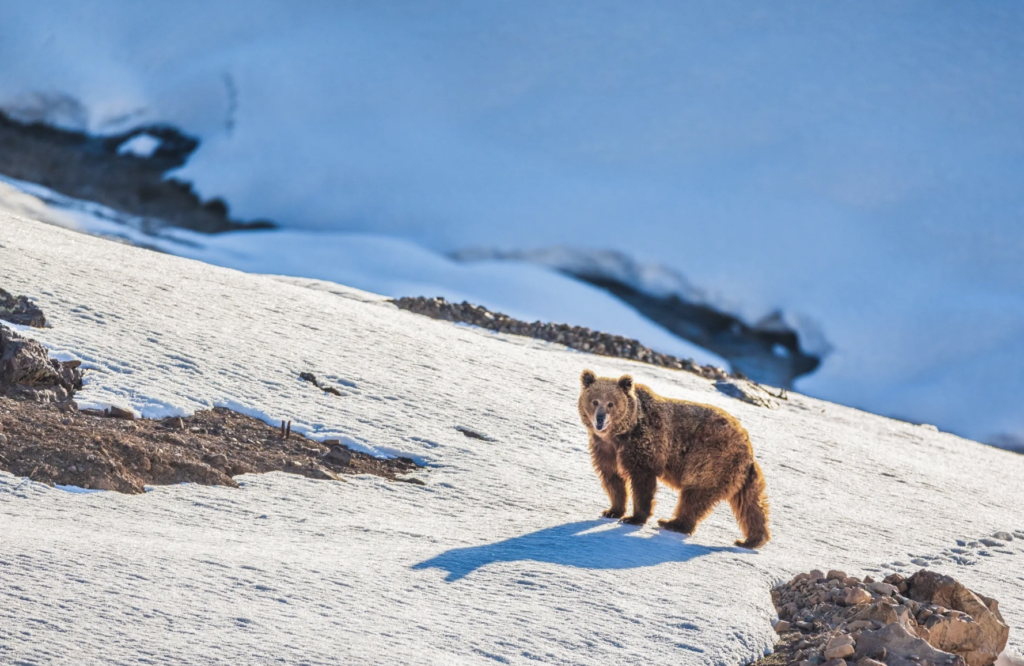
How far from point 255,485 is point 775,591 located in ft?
11.1

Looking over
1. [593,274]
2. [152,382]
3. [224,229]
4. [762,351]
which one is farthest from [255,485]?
[224,229]

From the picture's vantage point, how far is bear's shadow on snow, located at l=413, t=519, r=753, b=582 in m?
6.41

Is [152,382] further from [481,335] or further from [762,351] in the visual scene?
[762,351]

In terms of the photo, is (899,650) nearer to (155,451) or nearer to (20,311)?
(155,451)

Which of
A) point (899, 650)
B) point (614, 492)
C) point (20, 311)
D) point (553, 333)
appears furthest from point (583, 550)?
point (553, 333)

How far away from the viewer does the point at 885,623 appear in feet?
19.6

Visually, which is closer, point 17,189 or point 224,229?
point 17,189

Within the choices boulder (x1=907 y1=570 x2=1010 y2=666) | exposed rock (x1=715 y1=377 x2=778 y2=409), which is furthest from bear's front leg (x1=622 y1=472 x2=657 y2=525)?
exposed rock (x1=715 y1=377 x2=778 y2=409)

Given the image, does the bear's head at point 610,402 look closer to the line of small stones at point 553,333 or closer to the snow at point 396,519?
the snow at point 396,519

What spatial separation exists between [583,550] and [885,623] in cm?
181

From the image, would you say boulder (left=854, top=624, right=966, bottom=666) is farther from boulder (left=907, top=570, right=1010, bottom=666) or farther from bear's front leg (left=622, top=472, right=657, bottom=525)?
bear's front leg (left=622, top=472, right=657, bottom=525)

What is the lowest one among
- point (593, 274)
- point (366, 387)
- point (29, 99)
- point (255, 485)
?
point (255, 485)

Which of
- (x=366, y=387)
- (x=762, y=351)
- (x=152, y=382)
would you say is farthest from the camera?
(x=762, y=351)

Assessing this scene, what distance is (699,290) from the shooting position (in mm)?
33750
